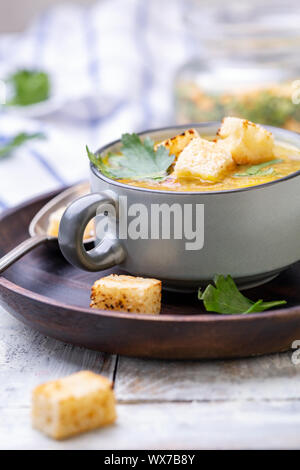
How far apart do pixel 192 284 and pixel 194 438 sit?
1.21 feet

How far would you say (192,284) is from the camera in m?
1.31

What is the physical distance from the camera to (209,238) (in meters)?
1.26

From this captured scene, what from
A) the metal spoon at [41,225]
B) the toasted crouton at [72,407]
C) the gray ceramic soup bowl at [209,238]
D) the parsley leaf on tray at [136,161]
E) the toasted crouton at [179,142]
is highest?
the toasted crouton at [179,142]

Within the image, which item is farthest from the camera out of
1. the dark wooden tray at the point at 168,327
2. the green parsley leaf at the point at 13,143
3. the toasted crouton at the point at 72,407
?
the green parsley leaf at the point at 13,143

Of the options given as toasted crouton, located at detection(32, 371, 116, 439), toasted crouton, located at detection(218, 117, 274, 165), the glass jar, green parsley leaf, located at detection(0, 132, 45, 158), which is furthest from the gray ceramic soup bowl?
the glass jar

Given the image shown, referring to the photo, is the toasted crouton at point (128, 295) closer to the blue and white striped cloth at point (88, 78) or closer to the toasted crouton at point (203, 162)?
the toasted crouton at point (203, 162)

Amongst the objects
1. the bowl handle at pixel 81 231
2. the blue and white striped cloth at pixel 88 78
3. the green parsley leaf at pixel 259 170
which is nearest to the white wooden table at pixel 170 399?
the bowl handle at pixel 81 231

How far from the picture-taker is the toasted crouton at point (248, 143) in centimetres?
137

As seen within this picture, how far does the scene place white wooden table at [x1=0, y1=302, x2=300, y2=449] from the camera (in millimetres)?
998

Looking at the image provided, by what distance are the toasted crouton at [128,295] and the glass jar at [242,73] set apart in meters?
1.51

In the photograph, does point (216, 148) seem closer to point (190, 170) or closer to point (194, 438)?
point (190, 170)

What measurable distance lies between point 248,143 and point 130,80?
2300 mm

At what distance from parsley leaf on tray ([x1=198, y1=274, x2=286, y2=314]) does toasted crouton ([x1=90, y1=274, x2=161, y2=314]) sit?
3.2 inches

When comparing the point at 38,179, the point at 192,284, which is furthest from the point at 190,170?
the point at 38,179
